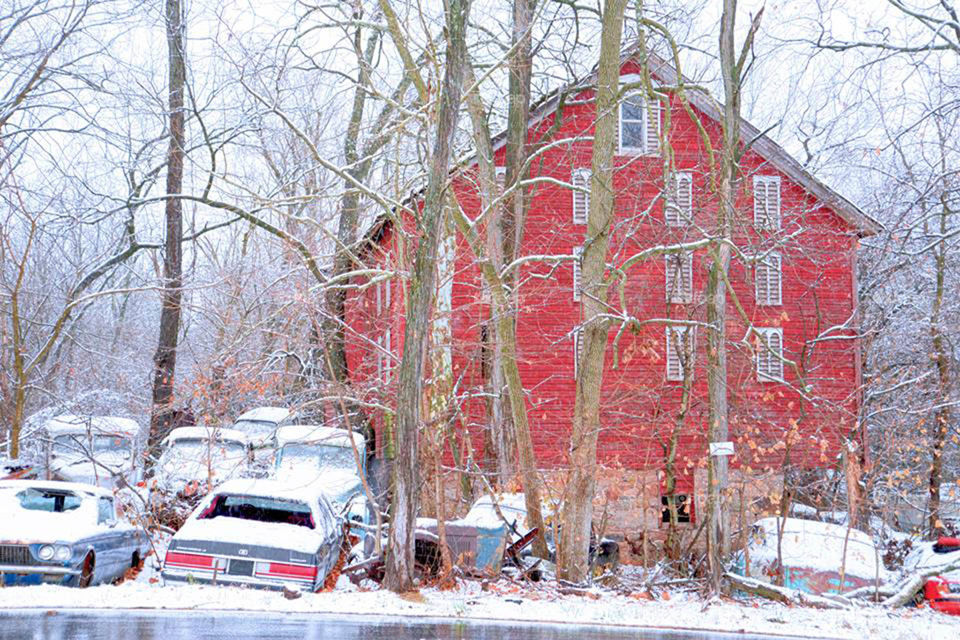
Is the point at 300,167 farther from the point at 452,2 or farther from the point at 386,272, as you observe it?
the point at 452,2

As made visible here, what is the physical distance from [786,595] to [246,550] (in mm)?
7138

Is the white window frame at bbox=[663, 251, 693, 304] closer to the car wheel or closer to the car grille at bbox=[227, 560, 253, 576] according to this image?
the car grille at bbox=[227, 560, 253, 576]

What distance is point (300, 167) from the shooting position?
25031mm

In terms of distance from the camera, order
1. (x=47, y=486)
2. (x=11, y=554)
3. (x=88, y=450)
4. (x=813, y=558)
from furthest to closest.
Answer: (x=88, y=450) < (x=813, y=558) < (x=47, y=486) < (x=11, y=554)

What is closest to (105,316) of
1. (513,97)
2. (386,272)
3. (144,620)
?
(513,97)

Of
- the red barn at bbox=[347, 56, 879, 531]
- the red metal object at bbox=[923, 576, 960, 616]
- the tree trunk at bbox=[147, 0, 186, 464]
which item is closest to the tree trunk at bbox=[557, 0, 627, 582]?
the red metal object at bbox=[923, 576, 960, 616]

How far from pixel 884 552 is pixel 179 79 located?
1989 centimetres

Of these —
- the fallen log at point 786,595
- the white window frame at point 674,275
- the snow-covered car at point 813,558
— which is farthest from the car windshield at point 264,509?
the white window frame at point 674,275

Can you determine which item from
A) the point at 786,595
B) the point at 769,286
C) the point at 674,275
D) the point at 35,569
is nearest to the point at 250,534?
the point at 35,569

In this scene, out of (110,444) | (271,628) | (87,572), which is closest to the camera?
(271,628)

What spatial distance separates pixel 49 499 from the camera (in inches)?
512

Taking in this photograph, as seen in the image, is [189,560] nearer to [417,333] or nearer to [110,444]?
[417,333]

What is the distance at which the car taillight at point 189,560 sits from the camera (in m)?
11.5

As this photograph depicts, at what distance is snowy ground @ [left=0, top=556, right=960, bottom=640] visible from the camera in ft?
31.8
